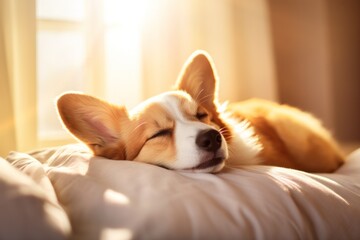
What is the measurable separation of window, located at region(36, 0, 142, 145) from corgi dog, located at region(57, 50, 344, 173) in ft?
3.10

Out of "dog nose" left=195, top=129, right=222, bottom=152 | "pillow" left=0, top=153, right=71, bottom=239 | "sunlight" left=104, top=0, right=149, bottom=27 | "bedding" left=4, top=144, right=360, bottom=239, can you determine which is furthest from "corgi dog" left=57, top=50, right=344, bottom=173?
"sunlight" left=104, top=0, right=149, bottom=27

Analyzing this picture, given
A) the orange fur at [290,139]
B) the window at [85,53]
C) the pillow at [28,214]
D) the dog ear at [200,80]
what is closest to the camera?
the pillow at [28,214]

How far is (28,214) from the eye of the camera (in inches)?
26.0

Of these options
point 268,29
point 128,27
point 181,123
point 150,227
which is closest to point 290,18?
point 268,29

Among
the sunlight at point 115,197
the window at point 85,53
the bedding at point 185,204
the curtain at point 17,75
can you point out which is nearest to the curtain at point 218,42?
the window at point 85,53

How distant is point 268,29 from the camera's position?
2939 mm

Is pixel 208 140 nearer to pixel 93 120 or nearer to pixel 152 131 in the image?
pixel 152 131

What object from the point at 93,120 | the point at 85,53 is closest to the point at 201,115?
the point at 93,120

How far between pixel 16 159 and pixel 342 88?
2.61m

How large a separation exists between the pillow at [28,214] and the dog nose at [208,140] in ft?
1.70

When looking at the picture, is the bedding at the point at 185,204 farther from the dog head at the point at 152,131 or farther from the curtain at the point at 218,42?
the curtain at the point at 218,42

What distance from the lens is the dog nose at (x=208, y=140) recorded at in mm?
1164

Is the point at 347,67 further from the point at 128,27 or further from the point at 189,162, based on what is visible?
the point at 189,162

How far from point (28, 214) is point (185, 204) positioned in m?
0.29
